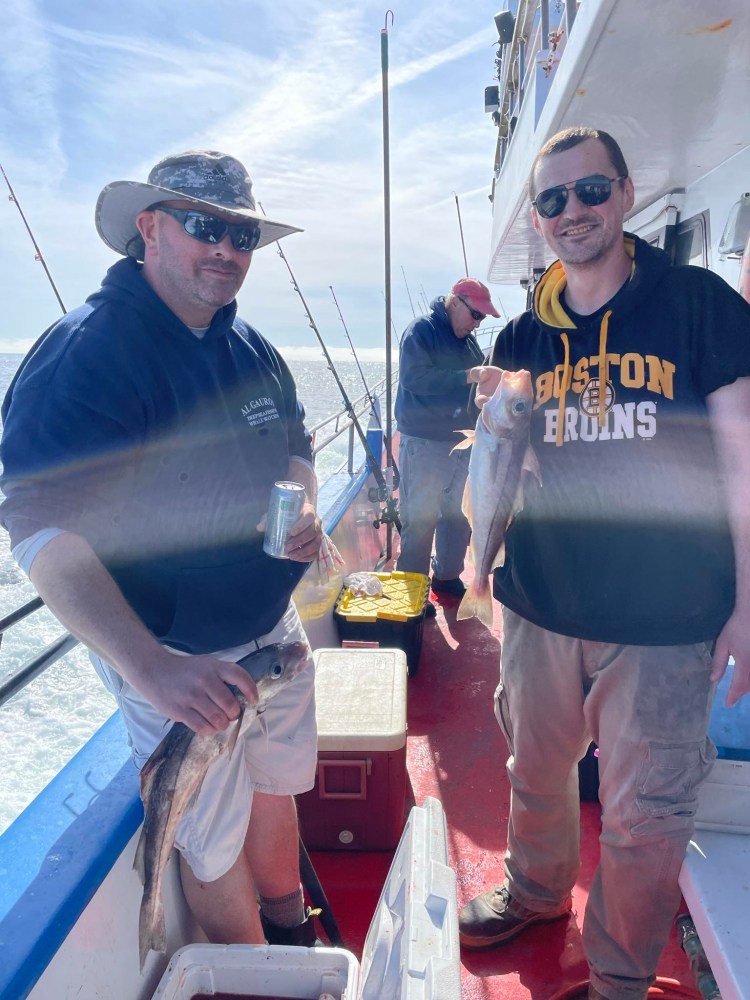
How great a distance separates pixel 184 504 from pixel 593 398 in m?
1.22

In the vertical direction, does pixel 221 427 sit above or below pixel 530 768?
above

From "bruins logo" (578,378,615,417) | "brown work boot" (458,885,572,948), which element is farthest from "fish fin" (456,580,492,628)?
"brown work boot" (458,885,572,948)

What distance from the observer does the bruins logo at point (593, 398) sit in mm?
1882

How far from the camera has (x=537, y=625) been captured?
Result: 81.4 inches

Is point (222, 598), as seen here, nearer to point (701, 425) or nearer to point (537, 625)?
point (537, 625)

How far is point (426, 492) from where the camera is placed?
5.04m

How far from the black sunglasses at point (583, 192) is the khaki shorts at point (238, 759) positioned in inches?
61.9

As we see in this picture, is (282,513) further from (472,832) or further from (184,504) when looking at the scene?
(472,832)

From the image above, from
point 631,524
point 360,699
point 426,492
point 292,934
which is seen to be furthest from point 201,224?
point 426,492

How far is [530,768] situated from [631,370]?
1.35m

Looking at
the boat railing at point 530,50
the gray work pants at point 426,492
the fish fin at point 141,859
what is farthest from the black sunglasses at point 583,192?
the gray work pants at point 426,492

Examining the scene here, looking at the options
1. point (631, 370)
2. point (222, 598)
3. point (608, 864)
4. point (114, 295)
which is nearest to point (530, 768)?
point (608, 864)

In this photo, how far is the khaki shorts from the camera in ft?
6.10

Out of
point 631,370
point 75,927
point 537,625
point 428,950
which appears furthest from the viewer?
point 537,625
